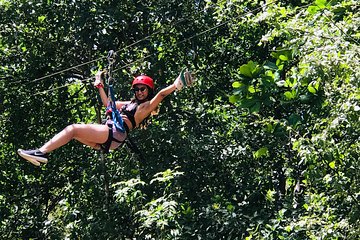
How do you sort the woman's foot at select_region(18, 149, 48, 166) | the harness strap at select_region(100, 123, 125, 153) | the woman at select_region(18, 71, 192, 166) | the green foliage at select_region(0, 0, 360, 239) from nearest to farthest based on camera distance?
the woman's foot at select_region(18, 149, 48, 166) → the woman at select_region(18, 71, 192, 166) → the harness strap at select_region(100, 123, 125, 153) → the green foliage at select_region(0, 0, 360, 239)

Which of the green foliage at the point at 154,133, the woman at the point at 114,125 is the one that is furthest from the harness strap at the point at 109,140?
the green foliage at the point at 154,133

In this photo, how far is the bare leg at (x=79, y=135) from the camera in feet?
15.1

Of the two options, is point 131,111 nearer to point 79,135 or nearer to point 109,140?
point 109,140

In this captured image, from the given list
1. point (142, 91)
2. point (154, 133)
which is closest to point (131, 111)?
point (142, 91)

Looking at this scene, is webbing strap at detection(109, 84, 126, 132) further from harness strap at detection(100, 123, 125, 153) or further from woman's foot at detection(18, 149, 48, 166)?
woman's foot at detection(18, 149, 48, 166)

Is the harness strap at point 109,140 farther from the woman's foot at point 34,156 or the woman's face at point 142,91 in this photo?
the woman's foot at point 34,156

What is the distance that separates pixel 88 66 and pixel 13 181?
5.69ft

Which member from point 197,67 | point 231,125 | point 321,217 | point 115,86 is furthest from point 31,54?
point 321,217

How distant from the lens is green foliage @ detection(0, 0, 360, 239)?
625 cm

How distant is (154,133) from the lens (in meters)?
6.55

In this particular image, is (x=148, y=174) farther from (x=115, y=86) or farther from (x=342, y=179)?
(x=342, y=179)

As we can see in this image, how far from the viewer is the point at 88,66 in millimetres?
7539

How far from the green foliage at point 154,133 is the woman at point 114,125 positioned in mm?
793

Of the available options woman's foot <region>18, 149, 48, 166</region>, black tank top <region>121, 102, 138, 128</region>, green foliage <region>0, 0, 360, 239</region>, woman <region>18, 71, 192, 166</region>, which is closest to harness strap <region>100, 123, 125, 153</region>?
woman <region>18, 71, 192, 166</region>
